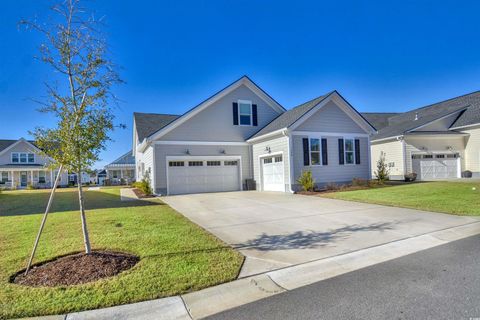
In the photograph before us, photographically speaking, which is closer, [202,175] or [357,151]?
[357,151]

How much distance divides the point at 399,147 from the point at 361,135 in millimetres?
6467

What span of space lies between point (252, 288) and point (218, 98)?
15.8 meters

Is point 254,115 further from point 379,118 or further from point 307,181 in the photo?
point 379,118

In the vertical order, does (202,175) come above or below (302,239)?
above

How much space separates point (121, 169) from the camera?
39.1 meters

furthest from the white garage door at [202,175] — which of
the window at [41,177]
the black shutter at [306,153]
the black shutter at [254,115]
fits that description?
the window at [41,177]

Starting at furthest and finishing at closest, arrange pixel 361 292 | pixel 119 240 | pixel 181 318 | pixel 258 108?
pixel 258 108
pixel 119 240
pixel 361 292
pixel 181 318

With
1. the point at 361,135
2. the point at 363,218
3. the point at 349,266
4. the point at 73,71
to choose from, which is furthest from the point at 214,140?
the point at 349,266

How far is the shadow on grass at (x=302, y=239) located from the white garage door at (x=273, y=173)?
358 inches

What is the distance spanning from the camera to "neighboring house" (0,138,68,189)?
107ft

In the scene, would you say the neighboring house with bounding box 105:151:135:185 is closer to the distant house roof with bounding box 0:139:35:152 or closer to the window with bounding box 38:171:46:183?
the window with bounding box 38:171:46:183

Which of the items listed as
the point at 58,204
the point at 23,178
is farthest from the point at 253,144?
the point at 23,178

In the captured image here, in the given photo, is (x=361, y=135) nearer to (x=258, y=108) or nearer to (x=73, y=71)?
(x=258, y=108)

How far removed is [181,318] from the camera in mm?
3062
